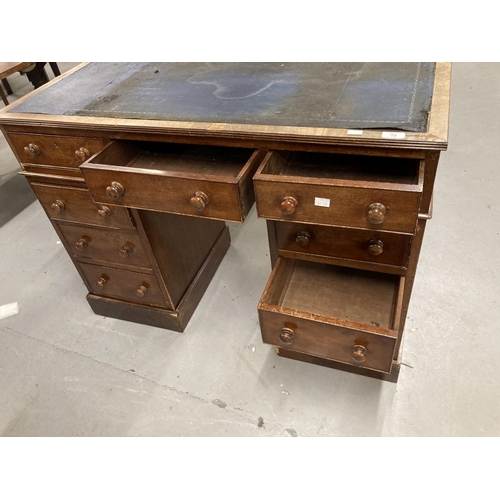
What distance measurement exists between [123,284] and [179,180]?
0.76 m

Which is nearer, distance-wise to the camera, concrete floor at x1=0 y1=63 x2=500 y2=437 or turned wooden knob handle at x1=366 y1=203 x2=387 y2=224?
turned wooden knob handle at x1=366 y1=203 x2=387 y2=224

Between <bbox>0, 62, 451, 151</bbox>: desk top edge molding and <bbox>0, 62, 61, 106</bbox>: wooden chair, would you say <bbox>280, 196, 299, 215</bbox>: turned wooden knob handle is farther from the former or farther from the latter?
<bbox>0, 62, 61, 106</bbox>: wooden chair

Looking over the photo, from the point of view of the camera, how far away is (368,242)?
1075mm

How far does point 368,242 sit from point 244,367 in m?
0.71

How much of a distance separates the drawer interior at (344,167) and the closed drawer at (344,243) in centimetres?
15

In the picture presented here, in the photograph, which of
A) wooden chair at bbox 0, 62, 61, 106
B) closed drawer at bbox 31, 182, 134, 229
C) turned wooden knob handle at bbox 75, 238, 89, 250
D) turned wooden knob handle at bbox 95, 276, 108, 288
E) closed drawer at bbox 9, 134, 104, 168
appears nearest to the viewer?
closed drawer at bbox 9, 134, 104, 168

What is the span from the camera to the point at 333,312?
1260 millimetres

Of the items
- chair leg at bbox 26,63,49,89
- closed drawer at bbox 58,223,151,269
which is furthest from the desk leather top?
chair leg at bbox 26,63,49,89

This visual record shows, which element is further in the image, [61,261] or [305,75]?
[61,261]

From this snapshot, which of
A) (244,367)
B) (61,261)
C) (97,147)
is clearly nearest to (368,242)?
(244,367)

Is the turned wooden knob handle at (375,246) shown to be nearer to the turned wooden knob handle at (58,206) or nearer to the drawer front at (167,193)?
the drawer front at (167,193)

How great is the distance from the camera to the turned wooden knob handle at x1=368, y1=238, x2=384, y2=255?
1.05m

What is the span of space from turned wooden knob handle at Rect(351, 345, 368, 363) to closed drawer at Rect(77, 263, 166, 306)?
0.79m

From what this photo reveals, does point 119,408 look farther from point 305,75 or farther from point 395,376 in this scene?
point 305,75
